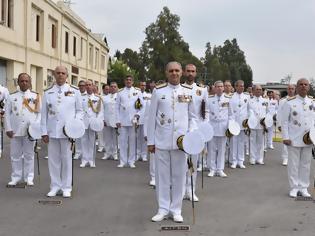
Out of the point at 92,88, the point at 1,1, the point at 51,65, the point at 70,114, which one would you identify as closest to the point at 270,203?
the point at 70,114

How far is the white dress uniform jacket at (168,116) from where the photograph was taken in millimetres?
6809

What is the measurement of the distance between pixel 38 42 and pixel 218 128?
21.7m

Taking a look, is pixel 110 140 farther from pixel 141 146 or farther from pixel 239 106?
pixel 239 106

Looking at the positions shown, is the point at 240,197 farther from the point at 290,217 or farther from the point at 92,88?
the point at 92,88

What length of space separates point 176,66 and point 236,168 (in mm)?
6403

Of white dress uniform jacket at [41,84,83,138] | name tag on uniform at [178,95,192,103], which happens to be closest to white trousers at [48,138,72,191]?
white dress uniform jacket at [41,84,83,138]

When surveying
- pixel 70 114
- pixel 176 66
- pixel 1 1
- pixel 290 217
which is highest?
pixel 1 1

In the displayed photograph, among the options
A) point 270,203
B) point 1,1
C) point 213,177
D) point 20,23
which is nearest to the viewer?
point 270,203

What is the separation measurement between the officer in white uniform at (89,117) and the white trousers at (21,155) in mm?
3012

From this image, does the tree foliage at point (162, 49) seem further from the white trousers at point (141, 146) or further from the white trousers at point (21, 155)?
the white trousers at point (21, 155)

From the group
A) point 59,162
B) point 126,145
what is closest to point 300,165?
point 59,162

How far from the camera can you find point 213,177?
10883 mm

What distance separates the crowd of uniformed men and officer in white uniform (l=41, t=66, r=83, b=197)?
17 millimetres

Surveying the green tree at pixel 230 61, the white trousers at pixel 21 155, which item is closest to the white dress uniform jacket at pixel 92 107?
the white trousers at pixel 21 155
